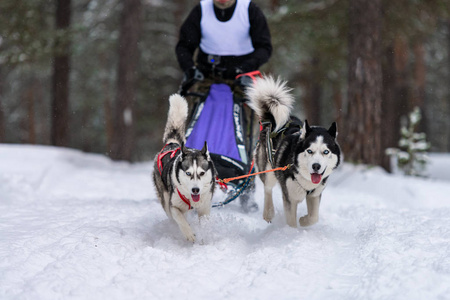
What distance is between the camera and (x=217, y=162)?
161 inches

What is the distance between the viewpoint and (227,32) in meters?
4.54

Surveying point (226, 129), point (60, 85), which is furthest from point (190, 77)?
point (60, 85)

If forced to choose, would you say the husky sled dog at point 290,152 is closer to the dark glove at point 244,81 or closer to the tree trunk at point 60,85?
the dark glove at point 244,81

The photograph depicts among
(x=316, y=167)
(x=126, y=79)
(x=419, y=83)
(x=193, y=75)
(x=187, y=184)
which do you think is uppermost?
(x=419, y=83)

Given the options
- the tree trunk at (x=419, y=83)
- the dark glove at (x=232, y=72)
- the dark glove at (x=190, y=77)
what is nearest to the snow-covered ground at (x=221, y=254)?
the dark glove at (x=190, y=77)

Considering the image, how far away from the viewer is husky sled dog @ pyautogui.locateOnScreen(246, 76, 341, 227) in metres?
3.43

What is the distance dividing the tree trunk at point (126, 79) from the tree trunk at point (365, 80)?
626cm

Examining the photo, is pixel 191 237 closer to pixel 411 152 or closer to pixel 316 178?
pixel 316 178

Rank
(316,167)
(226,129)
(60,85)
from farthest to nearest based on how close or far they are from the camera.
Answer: (60,85) → (226,129) → (316,167)

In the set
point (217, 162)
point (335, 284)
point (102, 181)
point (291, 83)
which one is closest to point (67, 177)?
point (102, 181)

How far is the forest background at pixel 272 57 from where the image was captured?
7.55 meters

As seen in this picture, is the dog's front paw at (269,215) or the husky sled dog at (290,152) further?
the dog's front paw at (269,215)

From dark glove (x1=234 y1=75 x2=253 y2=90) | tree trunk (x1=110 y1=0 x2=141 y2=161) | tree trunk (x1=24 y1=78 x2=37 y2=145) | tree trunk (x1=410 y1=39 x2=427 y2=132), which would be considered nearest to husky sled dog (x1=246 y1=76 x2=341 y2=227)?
dark glove (x1=234 y1=75 x2=253 y2=90)

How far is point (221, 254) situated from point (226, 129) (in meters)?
1.48
